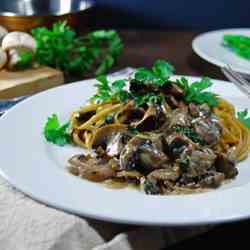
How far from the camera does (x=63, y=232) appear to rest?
99cm

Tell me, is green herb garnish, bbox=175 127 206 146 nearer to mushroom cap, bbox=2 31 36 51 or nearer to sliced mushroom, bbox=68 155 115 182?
sliced mushroom, bbox=68 155 115 182

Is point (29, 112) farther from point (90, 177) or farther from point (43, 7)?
point (43, 7)

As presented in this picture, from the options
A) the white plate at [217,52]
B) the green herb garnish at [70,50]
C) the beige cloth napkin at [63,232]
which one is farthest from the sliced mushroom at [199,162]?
the green herb garnish at [70,50]

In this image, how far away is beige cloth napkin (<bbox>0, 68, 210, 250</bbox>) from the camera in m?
0.97

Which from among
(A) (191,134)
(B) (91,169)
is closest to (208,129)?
(A) (191,134)

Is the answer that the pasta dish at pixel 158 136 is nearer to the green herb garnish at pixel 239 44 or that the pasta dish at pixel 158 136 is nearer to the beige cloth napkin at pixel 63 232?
the beige cloth napkin at pixel 63 232

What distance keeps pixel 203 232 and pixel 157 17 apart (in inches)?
71.4

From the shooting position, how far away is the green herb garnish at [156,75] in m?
1.38

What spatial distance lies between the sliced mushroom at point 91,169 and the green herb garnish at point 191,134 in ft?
0.54

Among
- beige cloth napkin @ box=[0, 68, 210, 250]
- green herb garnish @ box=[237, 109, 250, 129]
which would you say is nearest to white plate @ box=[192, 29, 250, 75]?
green herb garnish @ box=[237, 109, 250, 129]

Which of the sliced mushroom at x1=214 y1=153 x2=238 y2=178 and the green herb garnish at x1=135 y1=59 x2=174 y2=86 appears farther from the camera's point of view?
the green herb garnish at x1=135 y1=59 x2=174 y2=86

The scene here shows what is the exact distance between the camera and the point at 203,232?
1095 mm

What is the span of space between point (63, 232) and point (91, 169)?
17 centimetres

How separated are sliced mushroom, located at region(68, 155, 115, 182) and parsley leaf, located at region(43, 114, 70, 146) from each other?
0.34 feet
